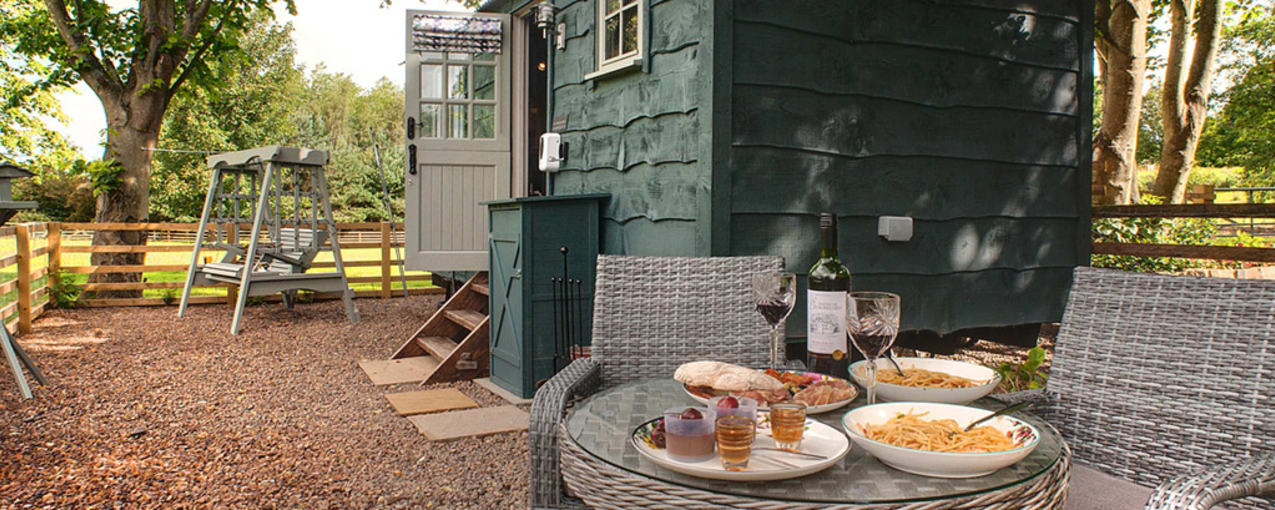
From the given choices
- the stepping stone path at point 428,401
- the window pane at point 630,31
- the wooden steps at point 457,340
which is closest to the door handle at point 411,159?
the wooden steps at point 457,340

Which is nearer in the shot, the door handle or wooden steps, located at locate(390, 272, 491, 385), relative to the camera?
wooden steps, located at locate(390, 272, 491, 385)

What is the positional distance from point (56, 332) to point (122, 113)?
289cm

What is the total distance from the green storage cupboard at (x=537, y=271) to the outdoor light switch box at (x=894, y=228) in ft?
4.50

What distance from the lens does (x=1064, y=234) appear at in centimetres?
415

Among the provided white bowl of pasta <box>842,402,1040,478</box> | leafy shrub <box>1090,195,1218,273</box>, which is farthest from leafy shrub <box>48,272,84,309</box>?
leafy shrub <box>1090,195,1218,273</box>

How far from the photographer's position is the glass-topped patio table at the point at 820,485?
926mm

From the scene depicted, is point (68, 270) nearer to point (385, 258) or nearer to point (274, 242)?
point (274, 242)

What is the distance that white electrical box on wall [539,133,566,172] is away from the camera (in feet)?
14.3

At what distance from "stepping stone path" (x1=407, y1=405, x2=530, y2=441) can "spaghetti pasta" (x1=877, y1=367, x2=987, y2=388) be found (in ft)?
6.79

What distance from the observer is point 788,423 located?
1.03 meters

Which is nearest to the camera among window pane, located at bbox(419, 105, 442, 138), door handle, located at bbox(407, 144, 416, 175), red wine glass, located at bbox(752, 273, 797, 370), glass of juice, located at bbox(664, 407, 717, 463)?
glass of juice, located at bbox(664, 407, 717, 463)

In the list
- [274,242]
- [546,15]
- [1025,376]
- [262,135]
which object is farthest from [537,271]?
[262,135]

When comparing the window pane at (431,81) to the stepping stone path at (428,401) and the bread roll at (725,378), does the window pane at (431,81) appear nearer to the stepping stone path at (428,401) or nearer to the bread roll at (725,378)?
the stepping stone path at (428,401)

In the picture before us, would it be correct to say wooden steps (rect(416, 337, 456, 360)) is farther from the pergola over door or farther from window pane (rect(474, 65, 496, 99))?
window pane (rect(474, 65, 496, 99))
